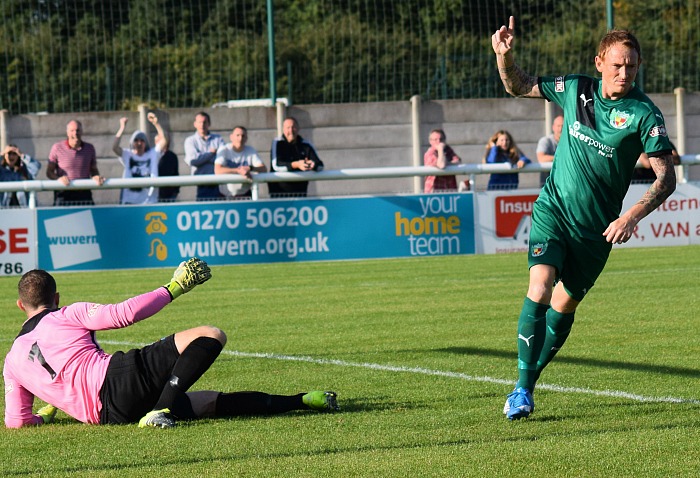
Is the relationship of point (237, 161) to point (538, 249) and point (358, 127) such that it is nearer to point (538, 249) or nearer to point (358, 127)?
point (358, 127)

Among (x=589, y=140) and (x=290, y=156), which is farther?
(x=290, y=156)

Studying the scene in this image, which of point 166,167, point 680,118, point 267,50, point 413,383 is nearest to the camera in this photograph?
point 413,383

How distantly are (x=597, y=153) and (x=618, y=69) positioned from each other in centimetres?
45

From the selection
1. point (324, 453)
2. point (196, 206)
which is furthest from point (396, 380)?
point (196, 206)

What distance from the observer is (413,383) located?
7.59 m

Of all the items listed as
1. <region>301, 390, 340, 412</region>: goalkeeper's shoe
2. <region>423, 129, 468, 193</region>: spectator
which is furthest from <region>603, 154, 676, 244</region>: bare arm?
<region>423, 129, 468, 193</region>: spectator

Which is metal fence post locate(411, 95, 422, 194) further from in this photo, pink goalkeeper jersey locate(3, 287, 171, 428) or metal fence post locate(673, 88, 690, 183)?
pink goalkeeper jersey locate(3, 287, 171, 428)

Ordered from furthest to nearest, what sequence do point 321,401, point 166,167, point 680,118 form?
point 680,118, point 166,167, point 321,401

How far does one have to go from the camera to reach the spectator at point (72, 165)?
16531 mm

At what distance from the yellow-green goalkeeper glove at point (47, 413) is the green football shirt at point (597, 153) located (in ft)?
9.67

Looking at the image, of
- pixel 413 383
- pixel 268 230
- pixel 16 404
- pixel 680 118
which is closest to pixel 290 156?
pixel 268 230

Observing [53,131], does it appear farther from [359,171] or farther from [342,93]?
[359,171]

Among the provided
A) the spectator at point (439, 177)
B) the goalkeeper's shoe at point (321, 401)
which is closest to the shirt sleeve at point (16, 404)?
the goalkeeper's shoe at point (321, 401)

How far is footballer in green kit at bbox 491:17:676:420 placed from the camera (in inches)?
249
